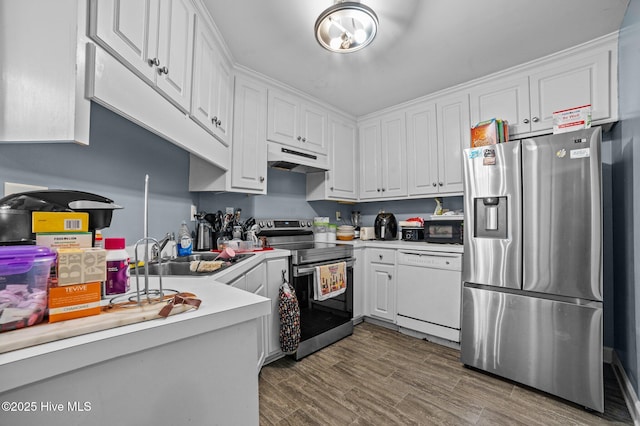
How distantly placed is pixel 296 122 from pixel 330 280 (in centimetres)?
159

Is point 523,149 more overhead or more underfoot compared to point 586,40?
more underfoot

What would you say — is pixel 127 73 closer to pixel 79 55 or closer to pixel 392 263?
pixel 79 55

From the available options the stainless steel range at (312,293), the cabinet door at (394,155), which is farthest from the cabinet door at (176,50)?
the cabinet door at (394,155)

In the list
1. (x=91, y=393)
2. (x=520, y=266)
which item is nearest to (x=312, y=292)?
(x=520, y=266)

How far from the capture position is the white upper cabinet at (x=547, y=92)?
1915 mm

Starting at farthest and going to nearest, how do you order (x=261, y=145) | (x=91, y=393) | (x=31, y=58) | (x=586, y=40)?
(x=261, y=145)
(x=586, y=40)
(x=31, y=58)
(x=91, y=393)

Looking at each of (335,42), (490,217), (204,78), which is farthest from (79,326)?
(490,217)

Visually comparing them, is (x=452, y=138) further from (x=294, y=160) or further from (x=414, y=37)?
Answer: (x=294, y=160)

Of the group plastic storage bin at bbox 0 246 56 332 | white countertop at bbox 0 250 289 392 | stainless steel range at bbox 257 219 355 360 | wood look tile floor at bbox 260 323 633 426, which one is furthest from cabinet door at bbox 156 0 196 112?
wood look tile floor at bbox 260 323 633 426

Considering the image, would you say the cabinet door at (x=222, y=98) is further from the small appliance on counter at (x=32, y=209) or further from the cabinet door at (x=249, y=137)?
the small appliance on counter at (x=32, y=209)

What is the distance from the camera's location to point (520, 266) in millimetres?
1792

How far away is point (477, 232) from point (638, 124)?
3.35 feet

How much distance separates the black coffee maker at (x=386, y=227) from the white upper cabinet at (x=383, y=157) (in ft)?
0.81

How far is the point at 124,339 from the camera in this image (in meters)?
0.55
